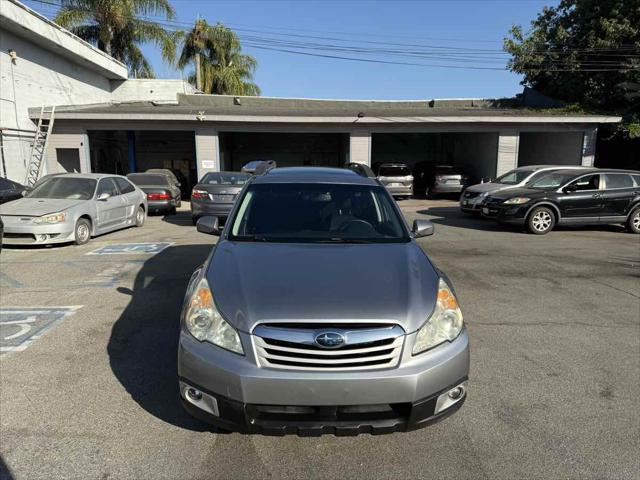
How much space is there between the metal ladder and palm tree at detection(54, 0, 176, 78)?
1031 centimetres

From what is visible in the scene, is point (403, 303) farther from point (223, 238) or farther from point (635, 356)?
point (635, 356)

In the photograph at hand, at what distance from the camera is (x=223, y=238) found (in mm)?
3703

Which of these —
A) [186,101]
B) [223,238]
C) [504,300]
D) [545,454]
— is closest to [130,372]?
[223,238]

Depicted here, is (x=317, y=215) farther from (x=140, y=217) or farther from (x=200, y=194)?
(x=140, y=217)

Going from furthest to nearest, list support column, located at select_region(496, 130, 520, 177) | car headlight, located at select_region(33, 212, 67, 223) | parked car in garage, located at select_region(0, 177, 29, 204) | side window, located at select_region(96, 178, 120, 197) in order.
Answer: support column, located at select_region(496, 130, 520, 177), parked car in garage, located at select_region(0, 177, 29, 204), side window, located at select_region(96, 178, 120, 197), car headlight, located at select_region(33, 212, 67, 223)

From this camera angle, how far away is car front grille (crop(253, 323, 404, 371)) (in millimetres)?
2473

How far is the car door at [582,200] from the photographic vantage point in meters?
11.7

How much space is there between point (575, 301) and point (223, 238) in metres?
4.78

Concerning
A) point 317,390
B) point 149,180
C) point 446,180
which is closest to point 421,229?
point 317,390

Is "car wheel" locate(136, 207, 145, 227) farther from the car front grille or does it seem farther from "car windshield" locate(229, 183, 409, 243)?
the car front grille

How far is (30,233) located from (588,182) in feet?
42.3

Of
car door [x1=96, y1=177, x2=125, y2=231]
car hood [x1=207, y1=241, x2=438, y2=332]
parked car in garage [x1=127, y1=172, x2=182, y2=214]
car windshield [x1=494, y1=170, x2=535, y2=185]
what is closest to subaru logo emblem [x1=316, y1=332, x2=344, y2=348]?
car hood [x1=207, y1=241, x2=438, y2=332]

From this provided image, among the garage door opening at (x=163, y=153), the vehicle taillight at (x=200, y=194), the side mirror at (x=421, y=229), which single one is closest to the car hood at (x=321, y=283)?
the side mirror at (x=421, y=229)

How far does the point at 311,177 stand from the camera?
15.0ft
